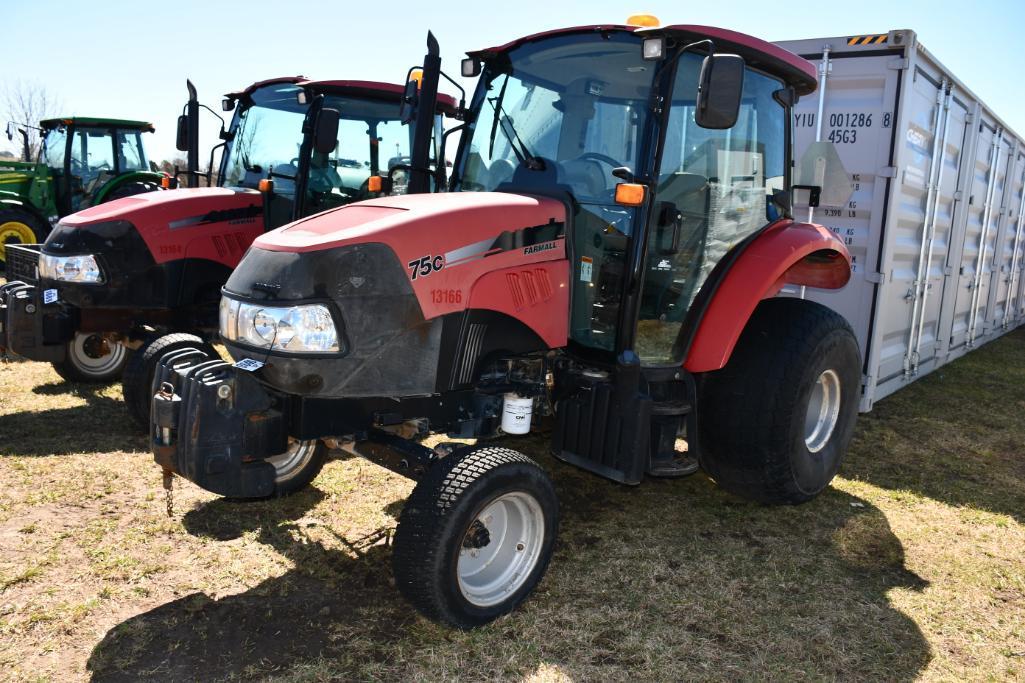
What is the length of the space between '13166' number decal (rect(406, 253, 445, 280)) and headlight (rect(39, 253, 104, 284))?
341cm

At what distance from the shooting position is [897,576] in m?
3.53

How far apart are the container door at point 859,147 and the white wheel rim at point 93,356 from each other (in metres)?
5.39

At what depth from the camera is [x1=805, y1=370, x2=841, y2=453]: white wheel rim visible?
4230 millimetres

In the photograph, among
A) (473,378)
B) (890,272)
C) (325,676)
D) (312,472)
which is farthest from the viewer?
(890,272)

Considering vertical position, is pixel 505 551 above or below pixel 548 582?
above

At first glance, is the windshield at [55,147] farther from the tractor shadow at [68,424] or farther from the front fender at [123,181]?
the tractor shadow at [68,424]

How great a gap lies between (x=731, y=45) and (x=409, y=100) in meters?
1.47

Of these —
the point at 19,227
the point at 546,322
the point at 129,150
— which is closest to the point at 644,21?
the point at 546,322

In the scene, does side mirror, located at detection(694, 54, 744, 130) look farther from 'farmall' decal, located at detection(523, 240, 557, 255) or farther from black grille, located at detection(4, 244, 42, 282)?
black grille, located at detection(4, 244, 42, 282)

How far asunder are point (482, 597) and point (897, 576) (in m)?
1.90

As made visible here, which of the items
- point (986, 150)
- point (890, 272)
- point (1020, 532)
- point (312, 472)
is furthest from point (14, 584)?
point (986, 150)

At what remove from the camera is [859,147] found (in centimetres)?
570

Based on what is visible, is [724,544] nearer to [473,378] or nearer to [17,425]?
[473,378]

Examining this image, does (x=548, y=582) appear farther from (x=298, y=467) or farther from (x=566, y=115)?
(x=566, y=115)
